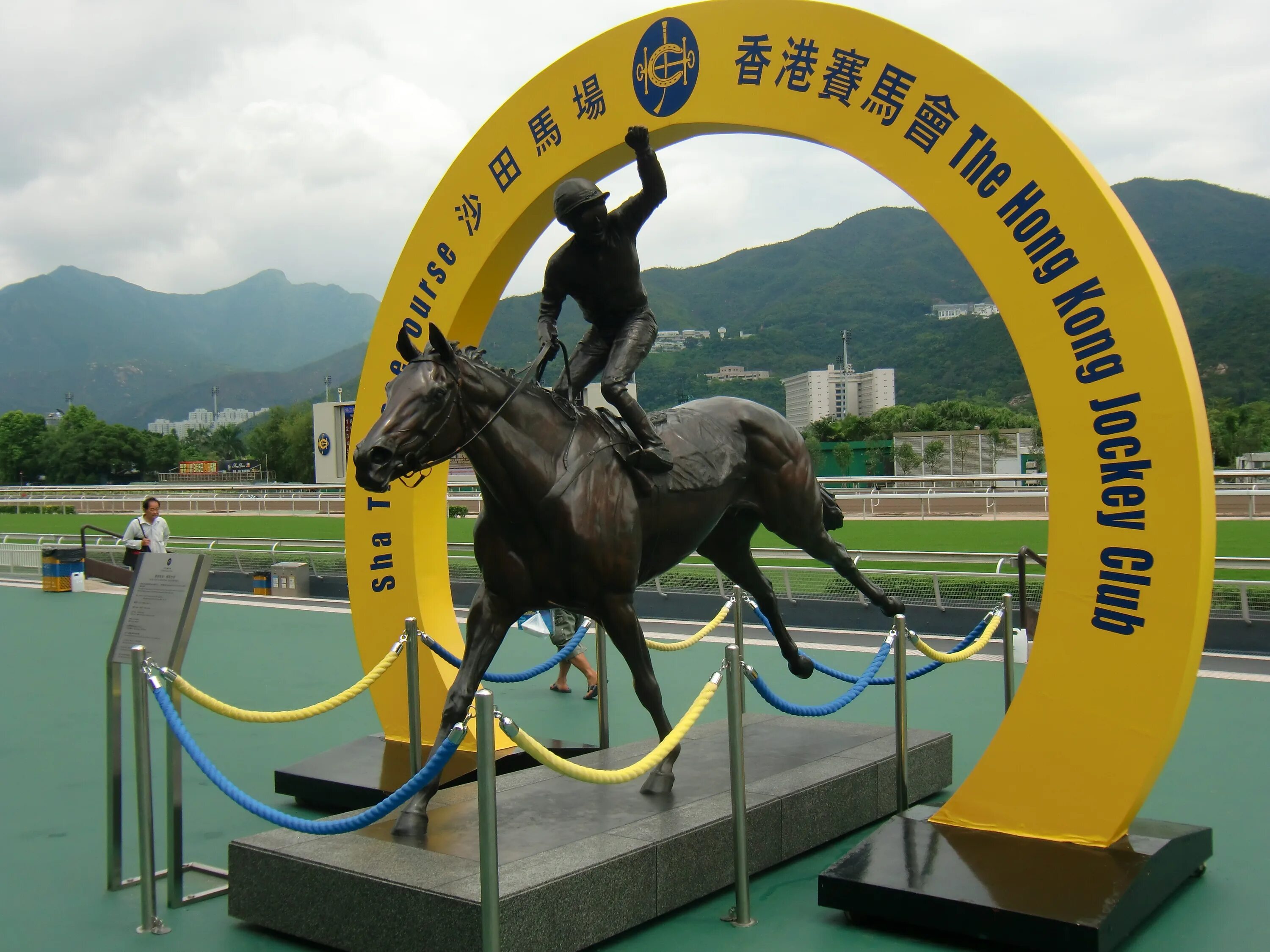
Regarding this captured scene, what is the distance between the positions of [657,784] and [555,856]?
960 mm

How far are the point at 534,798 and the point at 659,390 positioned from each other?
11863 cm

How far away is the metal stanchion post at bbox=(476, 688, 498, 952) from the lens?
124 inches

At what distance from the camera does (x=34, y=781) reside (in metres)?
6.40

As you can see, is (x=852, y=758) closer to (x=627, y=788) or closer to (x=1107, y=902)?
(x=627, y=788)

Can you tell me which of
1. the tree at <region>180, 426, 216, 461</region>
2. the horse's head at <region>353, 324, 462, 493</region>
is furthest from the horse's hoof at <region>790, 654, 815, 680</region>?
the tree at <region>180, 426, 216, 461</region>

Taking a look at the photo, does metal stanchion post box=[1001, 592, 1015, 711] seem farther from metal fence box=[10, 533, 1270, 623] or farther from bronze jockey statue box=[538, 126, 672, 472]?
metal fence box=[10, 533, 1270, 623]

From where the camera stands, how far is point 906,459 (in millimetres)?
53219

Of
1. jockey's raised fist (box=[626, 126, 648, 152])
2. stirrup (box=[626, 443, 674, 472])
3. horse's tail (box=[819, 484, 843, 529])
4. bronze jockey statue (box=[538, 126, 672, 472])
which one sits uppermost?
jockey's raised fist (box=[626, 126, 648, 152])

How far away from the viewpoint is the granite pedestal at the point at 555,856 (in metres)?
3.60

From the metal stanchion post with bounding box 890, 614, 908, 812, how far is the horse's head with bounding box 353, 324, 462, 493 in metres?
2.34

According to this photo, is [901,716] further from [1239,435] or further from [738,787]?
[1239,435]

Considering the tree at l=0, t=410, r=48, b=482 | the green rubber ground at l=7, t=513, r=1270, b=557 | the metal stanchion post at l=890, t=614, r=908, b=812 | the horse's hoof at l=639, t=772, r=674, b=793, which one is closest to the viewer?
the horse's hoof at l=639, t=772, r=674, b=793

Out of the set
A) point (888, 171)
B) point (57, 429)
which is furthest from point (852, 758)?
point (57, 429)

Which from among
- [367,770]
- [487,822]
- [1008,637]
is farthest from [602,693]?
[487,822]
